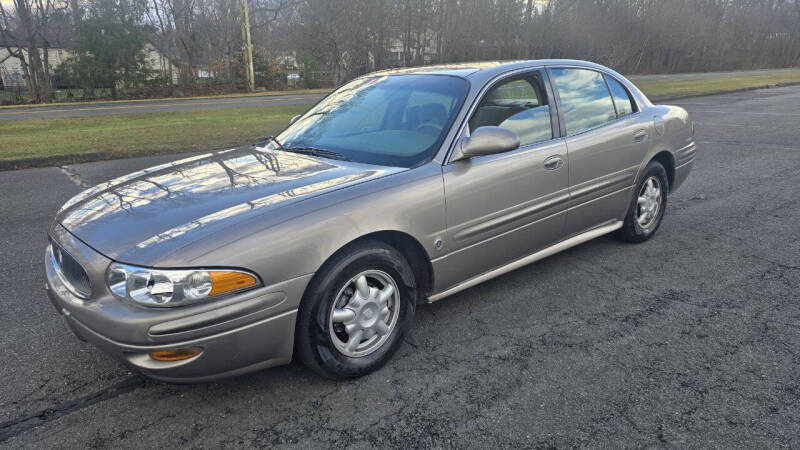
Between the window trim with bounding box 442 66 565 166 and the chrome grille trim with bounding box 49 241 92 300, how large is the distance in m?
1.92

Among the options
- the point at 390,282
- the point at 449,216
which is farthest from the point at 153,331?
the point at 449,216

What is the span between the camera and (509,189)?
3486 millimetres

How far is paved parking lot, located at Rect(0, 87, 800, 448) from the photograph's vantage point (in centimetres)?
246

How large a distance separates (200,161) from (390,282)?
160 centimetres

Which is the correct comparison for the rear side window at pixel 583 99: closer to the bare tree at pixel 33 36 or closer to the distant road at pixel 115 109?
the distant road at pixel 115 109

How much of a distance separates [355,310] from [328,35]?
94.4ft

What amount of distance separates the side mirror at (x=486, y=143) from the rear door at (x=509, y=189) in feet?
0.27

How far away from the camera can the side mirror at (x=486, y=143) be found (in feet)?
10.5

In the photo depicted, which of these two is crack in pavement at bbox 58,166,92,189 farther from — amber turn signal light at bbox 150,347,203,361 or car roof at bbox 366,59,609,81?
amber turn signal light at bbox 150,347,203,361

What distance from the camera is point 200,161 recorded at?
367 cm

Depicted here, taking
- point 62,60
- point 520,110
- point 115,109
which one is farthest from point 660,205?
point 62,60

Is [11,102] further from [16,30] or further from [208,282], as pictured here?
Answer: [208,282]

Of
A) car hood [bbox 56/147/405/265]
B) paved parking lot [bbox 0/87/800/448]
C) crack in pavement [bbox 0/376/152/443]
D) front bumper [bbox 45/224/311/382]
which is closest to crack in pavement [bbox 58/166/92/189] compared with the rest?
paved parking lot [bbox 0/87/800/448]

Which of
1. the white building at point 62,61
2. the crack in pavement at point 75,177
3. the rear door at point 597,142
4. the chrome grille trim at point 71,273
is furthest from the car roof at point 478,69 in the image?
the white building at point 62,61
